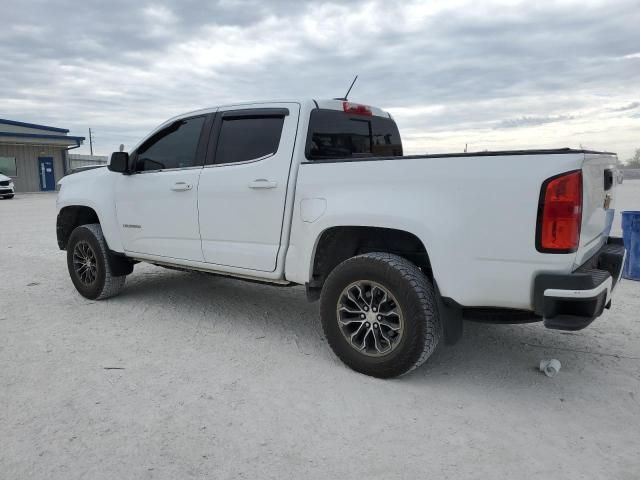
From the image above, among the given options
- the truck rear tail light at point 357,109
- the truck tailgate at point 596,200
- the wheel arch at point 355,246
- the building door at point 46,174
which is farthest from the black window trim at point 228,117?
the building door at point 46,174

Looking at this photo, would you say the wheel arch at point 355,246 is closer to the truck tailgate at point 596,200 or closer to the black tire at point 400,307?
the black tire at point 400,307

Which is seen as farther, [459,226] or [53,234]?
[53,234]

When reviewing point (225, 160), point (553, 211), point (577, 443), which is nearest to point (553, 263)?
point (553, 211)

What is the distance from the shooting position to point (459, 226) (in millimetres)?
2902

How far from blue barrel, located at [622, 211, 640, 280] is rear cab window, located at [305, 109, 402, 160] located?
309 centimetres

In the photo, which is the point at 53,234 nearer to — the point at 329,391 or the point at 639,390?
the point at 329,391

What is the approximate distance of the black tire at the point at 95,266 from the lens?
5207 millimetres

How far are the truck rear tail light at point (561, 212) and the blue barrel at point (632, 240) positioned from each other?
3.93 meters

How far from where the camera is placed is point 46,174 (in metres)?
34.9

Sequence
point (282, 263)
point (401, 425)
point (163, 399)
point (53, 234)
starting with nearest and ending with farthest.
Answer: point (401, 425) < point (163, 399) < point (282, 263) < point (53, 234)

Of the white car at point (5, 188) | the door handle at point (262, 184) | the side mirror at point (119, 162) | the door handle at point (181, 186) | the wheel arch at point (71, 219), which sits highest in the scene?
the side mirror at point (119, 162)

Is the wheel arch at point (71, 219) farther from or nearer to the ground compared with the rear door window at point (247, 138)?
nearer to the ground

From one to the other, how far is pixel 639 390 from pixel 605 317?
1627 mm

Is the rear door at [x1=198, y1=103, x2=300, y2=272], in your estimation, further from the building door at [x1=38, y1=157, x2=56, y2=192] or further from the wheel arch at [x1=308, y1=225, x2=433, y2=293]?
the building door at [x1=38, y1=157, x2=56, y2=192]
